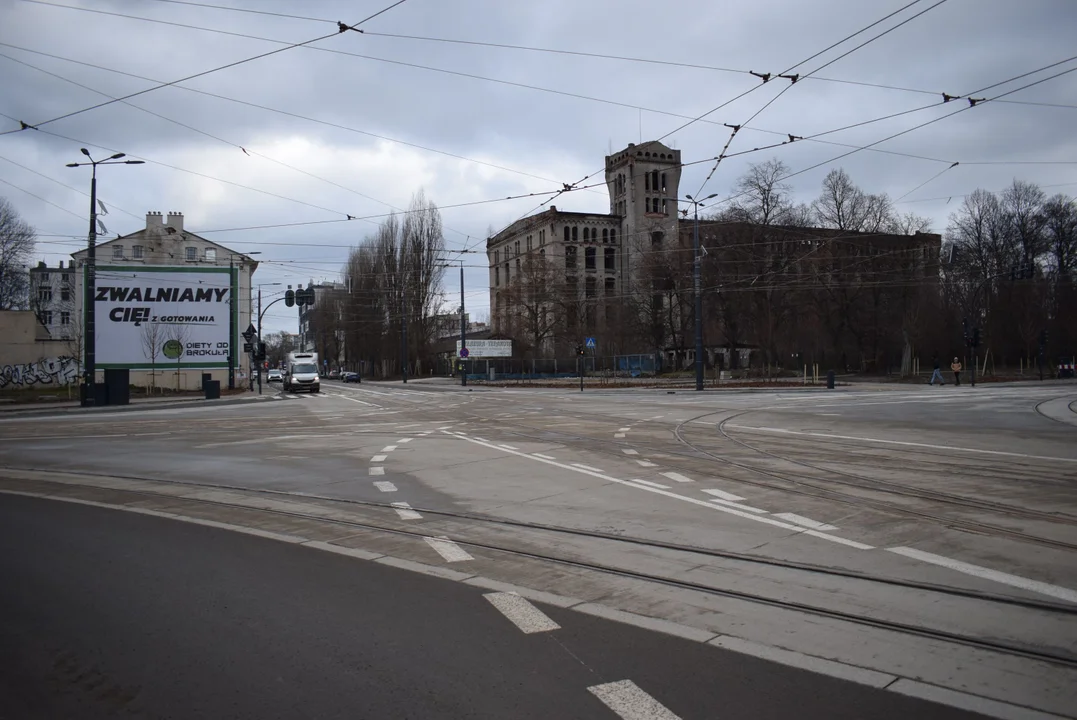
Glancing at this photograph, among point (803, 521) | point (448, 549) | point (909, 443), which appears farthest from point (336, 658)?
point (909, 443)

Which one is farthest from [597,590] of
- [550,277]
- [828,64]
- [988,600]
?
[550,277]

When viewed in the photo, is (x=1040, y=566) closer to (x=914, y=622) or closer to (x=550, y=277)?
(x=914, y=622)

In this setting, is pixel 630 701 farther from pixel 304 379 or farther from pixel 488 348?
pixel 488 348

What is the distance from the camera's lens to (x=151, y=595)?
5055 mm

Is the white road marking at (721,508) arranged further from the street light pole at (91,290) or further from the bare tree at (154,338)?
the bare tree at (154,338)

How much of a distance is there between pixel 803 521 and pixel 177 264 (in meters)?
55.6

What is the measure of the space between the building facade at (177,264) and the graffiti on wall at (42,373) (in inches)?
100

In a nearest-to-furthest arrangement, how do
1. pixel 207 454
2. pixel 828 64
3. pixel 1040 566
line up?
pixel 1040 566
pixel 207 454
pixel 828 64

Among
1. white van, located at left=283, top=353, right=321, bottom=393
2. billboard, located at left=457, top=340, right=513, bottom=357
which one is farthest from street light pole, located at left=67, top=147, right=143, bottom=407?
billboard, located at left=457, top=340, right=513, bottom=357

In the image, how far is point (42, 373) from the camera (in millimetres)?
49625

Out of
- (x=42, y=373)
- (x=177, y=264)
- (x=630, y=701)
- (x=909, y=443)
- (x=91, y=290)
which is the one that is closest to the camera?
(x=630, y=701)

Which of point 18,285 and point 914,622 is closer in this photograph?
point 914,622

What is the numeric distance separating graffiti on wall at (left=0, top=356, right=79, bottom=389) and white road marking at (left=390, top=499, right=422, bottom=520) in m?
48.7

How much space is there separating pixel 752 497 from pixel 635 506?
1.43m
